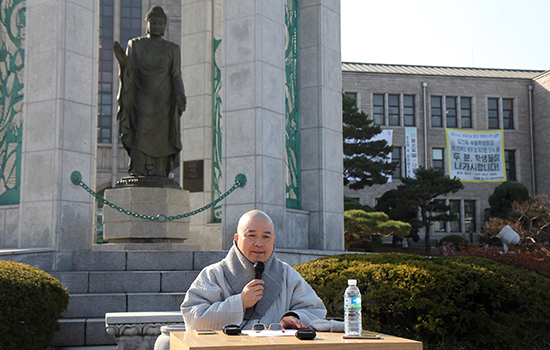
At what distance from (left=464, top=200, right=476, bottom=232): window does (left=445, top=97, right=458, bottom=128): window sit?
6.45 meters

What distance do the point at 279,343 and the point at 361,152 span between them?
3504 cm

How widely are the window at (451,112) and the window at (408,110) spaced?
3013mm

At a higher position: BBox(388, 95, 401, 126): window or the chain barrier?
BBox(388, 95, 401, 126): window

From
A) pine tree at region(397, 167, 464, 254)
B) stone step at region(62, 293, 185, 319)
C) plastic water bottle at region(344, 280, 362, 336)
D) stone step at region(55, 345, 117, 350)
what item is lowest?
stone step at region(55, 345, 117, 350)

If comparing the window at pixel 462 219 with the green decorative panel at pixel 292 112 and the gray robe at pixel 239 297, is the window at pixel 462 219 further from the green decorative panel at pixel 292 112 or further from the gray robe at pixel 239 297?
the gray robe at pixel 239 297

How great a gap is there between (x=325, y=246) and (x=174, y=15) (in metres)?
24.0

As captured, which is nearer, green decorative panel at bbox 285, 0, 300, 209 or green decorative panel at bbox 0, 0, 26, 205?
green decorative panel at bbox 0, 0, 26, 205

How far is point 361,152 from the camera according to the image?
3816cm

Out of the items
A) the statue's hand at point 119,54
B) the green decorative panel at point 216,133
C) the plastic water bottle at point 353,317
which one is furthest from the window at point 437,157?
the plastic water bottle at point 353,317

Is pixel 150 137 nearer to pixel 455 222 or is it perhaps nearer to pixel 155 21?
pixel 155 21

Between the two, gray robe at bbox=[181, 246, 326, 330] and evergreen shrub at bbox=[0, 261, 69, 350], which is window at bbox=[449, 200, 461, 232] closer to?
evergreen shrub at bbox=[0, 261, 69, 350]

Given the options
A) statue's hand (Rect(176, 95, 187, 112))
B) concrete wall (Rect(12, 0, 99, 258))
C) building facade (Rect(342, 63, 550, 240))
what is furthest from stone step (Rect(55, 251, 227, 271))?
building facade (Rect(342, 63, 550, 240))

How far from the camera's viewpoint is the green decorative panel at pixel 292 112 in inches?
543

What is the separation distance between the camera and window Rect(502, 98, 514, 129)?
52000mm
